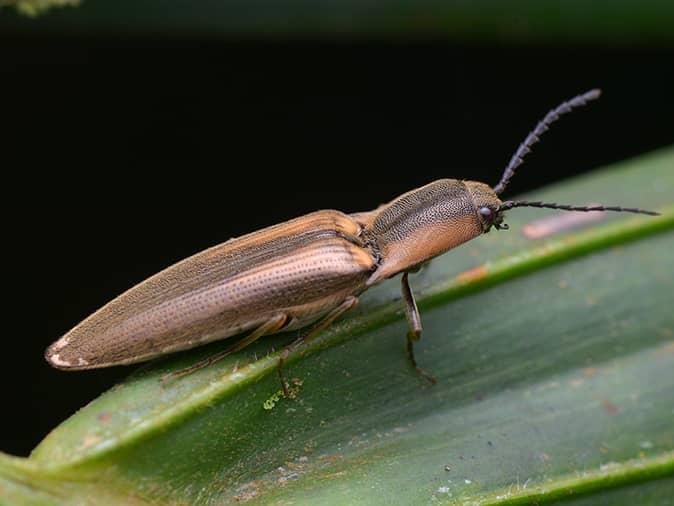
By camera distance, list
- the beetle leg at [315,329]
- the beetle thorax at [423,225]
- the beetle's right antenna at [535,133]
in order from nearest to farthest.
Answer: the beetle leg at [315,329]
the beetle thorax at [423,225]
the beetle's right antenna at [535,133]

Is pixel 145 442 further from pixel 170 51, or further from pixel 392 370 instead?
pixel 170 51

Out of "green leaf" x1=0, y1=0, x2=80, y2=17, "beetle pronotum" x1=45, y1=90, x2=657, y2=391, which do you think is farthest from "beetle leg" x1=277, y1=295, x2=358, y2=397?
"green leaf" x1=0, y1=0, x2=80, y2=17

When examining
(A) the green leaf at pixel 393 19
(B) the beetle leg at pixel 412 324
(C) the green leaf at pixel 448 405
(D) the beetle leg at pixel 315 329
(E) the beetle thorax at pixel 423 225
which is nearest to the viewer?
(C) the green leaf at pixel 448 405

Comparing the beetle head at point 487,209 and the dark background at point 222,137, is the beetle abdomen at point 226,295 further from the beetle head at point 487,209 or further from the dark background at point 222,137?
the dark background at point 222,137

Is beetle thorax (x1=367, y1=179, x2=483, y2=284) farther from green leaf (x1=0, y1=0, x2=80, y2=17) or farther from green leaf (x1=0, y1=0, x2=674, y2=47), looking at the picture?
green leaf (x1=0, y1=0, x2=80, y2=17)

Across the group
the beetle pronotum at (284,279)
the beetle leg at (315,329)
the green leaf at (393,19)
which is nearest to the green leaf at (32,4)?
the green leaf at (393,19)

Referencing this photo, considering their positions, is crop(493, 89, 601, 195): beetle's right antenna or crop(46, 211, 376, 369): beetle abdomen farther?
crop(493, 89, 601, 195): beetle's right antenna
